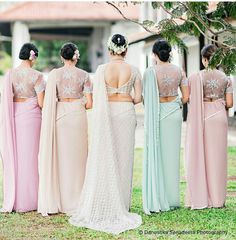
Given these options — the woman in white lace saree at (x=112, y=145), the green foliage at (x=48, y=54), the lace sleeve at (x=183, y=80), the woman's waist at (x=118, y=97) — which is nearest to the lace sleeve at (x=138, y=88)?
the woman in white lace saree at (x=112, y=145)

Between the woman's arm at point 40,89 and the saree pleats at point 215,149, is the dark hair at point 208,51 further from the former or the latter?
the woman's arm at point 40,89

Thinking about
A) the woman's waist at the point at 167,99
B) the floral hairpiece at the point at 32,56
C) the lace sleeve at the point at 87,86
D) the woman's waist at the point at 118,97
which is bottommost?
the woman's waist at the point at 167,99

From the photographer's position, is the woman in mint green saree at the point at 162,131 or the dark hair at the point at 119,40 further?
the woman in mint green saree at the point at 162,131

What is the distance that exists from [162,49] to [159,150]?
1.05 metres

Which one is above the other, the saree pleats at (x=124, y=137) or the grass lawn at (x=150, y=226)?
the saree pleats at (x=124, y=137)

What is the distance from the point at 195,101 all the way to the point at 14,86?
1911 millimetres

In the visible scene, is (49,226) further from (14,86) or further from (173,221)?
(14,86)

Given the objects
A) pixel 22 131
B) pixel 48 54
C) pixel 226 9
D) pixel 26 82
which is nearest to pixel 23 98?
pixel 26 82

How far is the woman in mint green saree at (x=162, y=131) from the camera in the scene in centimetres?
766

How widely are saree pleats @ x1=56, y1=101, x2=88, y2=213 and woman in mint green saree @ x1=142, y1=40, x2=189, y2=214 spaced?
2.22 ft

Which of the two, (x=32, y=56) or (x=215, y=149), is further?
(x=215, y=149)

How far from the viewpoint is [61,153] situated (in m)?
7.80

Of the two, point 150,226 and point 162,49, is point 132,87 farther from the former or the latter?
point 150,226

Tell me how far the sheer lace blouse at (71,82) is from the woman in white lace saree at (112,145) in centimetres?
34
